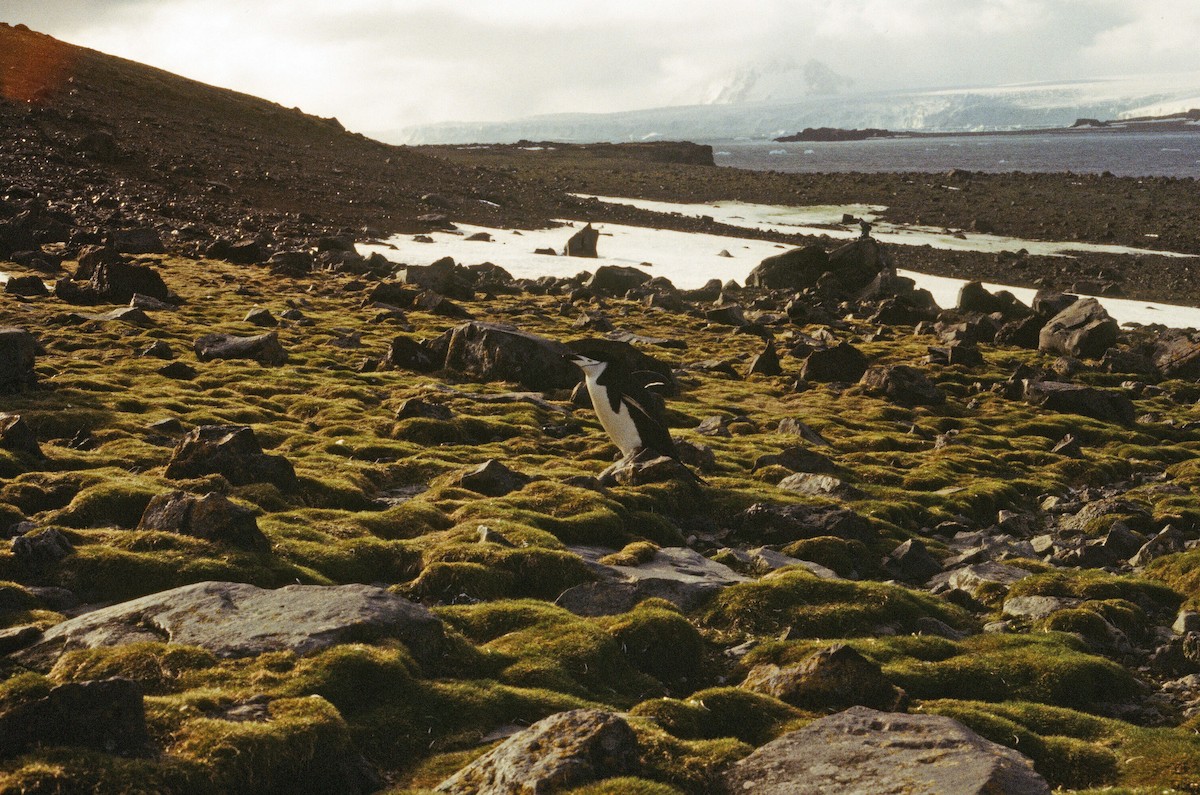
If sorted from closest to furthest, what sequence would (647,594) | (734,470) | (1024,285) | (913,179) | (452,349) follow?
(647,594), (734,470), (452,349), (1024,285), (913,179)

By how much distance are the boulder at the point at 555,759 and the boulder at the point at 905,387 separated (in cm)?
2252

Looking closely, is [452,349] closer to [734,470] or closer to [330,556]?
[734,470]

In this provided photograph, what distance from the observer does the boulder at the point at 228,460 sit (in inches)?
628

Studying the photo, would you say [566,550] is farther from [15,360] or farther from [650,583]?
[15,360]

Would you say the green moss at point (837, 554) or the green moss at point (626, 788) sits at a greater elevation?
the green moss at point (626, 788)

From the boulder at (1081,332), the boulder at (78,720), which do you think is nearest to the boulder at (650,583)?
the boulder at (78,720)

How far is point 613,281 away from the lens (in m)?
47.0

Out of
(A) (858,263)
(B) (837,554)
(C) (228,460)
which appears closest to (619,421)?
(B) (837,554)

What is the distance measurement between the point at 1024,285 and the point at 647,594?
4805cm

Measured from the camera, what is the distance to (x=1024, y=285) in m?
55.0

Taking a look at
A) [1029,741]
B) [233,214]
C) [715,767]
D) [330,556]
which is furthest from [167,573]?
[233,214]

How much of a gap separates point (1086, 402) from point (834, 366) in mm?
7055

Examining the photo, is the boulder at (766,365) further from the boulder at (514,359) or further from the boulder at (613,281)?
the boulder at (613,281)

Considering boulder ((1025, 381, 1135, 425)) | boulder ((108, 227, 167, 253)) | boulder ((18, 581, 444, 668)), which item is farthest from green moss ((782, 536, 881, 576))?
boulder ((108, 227, 167, 253))
